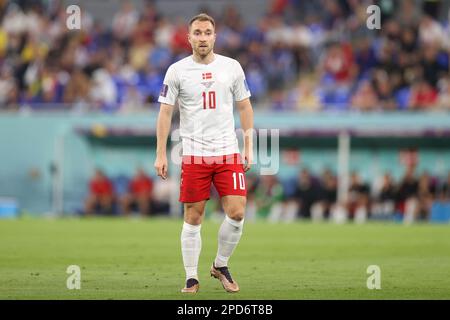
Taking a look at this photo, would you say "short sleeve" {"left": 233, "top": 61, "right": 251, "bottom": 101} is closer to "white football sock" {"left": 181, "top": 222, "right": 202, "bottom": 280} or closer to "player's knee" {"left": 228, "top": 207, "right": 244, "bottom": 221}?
"player's knee" {"left": 228, "top": 207, "right": 244, "bottom": 221}

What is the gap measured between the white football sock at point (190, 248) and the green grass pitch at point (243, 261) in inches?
11.1

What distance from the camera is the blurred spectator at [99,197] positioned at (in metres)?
30.2

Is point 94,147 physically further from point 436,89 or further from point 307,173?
point 436,89

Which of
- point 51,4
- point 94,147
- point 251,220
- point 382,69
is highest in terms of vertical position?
point 51,4

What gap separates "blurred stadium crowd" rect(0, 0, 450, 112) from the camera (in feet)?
94.2

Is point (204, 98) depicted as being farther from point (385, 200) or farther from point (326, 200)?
point (326, 200)

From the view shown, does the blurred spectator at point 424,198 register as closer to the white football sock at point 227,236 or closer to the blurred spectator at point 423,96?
the blurred spectator at point 423,96

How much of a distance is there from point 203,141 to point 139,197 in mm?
19410

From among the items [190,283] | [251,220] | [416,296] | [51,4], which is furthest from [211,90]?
[51,4]

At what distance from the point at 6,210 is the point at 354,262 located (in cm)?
1656

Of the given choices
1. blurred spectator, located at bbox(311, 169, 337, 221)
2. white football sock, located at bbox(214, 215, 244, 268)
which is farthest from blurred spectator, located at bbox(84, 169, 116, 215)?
white football sock, located at bbox(214, 215, 244, 268)

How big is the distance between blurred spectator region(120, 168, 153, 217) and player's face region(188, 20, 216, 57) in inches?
770

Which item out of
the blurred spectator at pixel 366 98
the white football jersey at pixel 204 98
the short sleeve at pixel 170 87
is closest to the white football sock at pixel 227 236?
the white football jersey at pixel 204 98

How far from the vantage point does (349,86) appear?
29.1 metres
